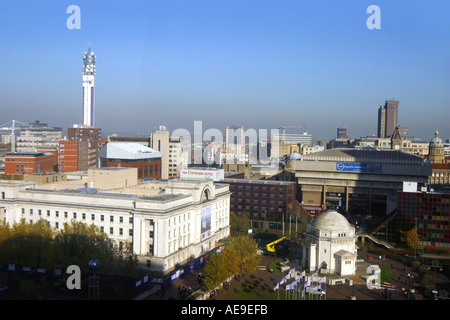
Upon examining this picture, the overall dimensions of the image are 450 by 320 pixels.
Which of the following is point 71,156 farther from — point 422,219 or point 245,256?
point 422,219

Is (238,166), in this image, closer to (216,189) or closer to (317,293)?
(216,189)

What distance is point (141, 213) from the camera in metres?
47.5

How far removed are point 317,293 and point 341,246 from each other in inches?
372

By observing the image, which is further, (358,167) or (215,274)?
(358,167)

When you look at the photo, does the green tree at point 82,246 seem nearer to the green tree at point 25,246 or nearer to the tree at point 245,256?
the green tree at point 25,246

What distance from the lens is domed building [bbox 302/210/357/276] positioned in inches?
1930

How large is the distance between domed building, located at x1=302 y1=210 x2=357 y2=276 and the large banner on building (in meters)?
13.0

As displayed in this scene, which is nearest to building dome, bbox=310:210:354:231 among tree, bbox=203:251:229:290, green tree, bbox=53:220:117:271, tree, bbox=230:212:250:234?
tree, bbox=203:251:229:290

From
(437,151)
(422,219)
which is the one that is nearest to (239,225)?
(422,219)

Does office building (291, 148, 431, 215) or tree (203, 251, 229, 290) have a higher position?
office building (291, 148, 431, 215)

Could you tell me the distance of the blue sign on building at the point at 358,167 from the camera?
85.2 metres

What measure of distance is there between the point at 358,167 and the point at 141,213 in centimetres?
5237

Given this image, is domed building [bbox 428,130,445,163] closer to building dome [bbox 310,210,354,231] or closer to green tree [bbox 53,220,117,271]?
building dome [bbox 310,210,354,231]

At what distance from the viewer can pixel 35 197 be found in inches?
2117
